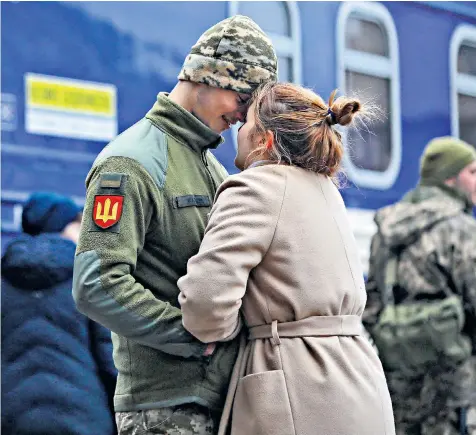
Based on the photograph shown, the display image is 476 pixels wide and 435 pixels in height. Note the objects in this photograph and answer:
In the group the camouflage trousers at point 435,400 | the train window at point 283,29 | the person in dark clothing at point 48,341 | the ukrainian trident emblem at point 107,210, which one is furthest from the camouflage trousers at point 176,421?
the train window at point 283,29

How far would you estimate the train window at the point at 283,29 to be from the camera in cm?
438

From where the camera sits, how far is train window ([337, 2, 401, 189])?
4770mm

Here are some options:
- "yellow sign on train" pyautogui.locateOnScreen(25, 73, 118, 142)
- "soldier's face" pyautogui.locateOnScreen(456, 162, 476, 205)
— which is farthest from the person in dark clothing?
"soldier's face" pyautogui.locateOnScreen(456, 162, 476, 205)

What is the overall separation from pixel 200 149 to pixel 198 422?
66 cm

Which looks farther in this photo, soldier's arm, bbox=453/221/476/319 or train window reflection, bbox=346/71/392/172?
train window reflection, bbox=346/71/392/172

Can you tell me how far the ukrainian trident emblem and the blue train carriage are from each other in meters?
1.44

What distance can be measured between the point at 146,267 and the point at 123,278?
0.13 metres

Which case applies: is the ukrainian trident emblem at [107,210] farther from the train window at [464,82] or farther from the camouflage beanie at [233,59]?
the train window at [464,82]

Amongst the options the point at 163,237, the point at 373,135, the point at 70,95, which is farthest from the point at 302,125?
the point at 373,135

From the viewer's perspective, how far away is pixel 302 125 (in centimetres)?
228

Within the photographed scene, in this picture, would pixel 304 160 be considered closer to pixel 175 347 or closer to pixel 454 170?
pixel 175 347

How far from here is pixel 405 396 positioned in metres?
4.27

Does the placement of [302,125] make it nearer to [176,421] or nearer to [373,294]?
[176,421]

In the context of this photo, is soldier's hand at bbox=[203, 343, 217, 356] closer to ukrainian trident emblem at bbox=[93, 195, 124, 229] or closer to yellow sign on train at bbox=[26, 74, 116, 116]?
ukrainian trident emblem at bbox=[93, 195, 124, 229]
